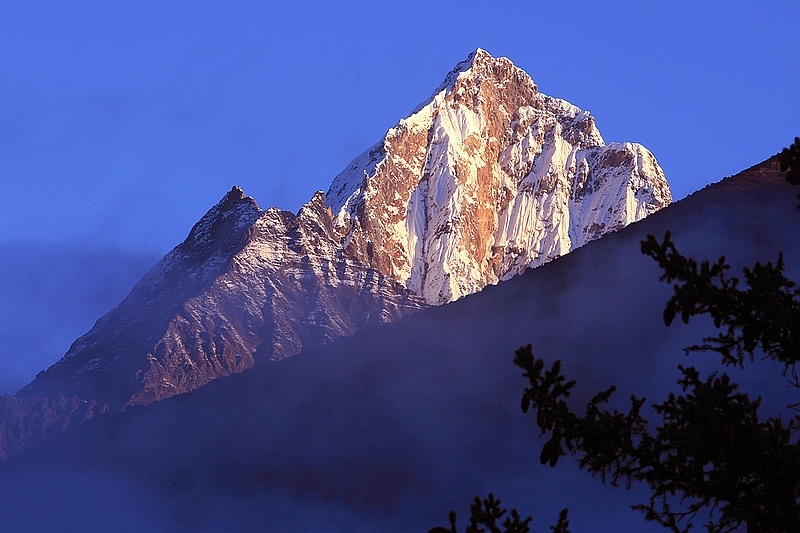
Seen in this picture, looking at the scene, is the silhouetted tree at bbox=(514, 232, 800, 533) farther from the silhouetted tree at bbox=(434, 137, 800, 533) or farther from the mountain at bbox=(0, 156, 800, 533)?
the mountain at bbox=(0, 156, 800, 533)

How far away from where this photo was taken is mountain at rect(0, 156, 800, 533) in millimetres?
112312

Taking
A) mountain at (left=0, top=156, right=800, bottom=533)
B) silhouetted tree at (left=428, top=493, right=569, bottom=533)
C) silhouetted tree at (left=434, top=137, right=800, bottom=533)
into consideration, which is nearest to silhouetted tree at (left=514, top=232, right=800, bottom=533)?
silhouetted tree at (left=434, top=137, right=800, bottom=533)

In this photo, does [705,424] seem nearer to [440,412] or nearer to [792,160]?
[792,160]

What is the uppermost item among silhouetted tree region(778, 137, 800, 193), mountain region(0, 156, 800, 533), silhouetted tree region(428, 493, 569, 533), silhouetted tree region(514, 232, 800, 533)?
mountain region(0, 156, 800, 533)

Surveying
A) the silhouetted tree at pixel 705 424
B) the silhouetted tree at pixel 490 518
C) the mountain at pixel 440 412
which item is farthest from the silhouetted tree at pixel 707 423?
the mountain at pixel 440 412

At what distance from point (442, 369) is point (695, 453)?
118576 mm

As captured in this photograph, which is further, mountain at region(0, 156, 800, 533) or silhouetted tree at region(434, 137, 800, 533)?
A: mountain at region(0, 156, 800, 533)

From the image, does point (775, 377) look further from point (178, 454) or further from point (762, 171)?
point (178, 454)

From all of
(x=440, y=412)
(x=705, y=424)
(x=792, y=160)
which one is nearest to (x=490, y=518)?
(x=705, y=424)

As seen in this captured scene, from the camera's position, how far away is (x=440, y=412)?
415 ft

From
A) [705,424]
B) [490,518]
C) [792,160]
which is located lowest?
[490,518]

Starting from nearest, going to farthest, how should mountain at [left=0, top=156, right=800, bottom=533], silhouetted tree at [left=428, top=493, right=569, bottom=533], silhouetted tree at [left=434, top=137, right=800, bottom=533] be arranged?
1. silhouetted tree at [left=428, top=493, right=569, bottom=533]
2. silhouetted tree at [left=434, top=137, right=800, bottom=533]
3. mountain at [left=0, top=156, right=800, bottom=533]

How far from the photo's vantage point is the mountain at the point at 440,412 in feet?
368

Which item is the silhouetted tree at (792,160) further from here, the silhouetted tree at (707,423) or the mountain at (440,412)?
the mountain at (440,412)
